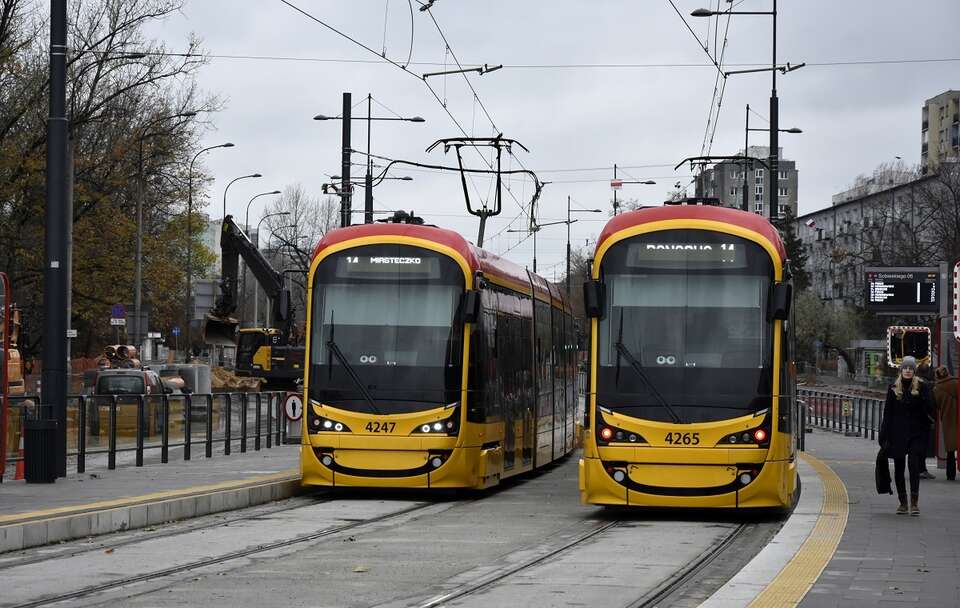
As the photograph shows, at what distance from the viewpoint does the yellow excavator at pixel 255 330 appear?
4056 centimetres

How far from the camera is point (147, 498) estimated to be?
54.0ft

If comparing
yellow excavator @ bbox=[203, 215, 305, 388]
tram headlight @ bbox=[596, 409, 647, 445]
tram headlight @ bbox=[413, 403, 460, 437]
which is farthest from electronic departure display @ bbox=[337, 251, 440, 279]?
tram headlight @ bbox=[596, 409, 647, 445]

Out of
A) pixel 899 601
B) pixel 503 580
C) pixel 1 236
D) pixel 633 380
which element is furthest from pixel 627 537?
pixel 1 236

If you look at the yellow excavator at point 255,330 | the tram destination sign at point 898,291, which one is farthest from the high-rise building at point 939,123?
the tram destination sign at point 898,291

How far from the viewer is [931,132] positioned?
141500mm

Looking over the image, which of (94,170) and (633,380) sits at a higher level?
(94,170)

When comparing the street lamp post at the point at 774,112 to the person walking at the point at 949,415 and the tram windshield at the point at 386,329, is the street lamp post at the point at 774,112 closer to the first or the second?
the person walking at the point at 949,415

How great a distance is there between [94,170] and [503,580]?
40844 millimetres

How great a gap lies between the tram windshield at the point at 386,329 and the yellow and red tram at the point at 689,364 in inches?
109

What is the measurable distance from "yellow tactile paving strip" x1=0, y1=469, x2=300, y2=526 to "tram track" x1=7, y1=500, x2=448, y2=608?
1.99 m

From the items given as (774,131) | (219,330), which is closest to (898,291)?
(774,131)

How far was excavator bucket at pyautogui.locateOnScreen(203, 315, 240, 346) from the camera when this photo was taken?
135 feet

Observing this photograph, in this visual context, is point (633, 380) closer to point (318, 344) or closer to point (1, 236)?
point (318, 344)

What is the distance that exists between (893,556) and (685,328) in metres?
4.51
